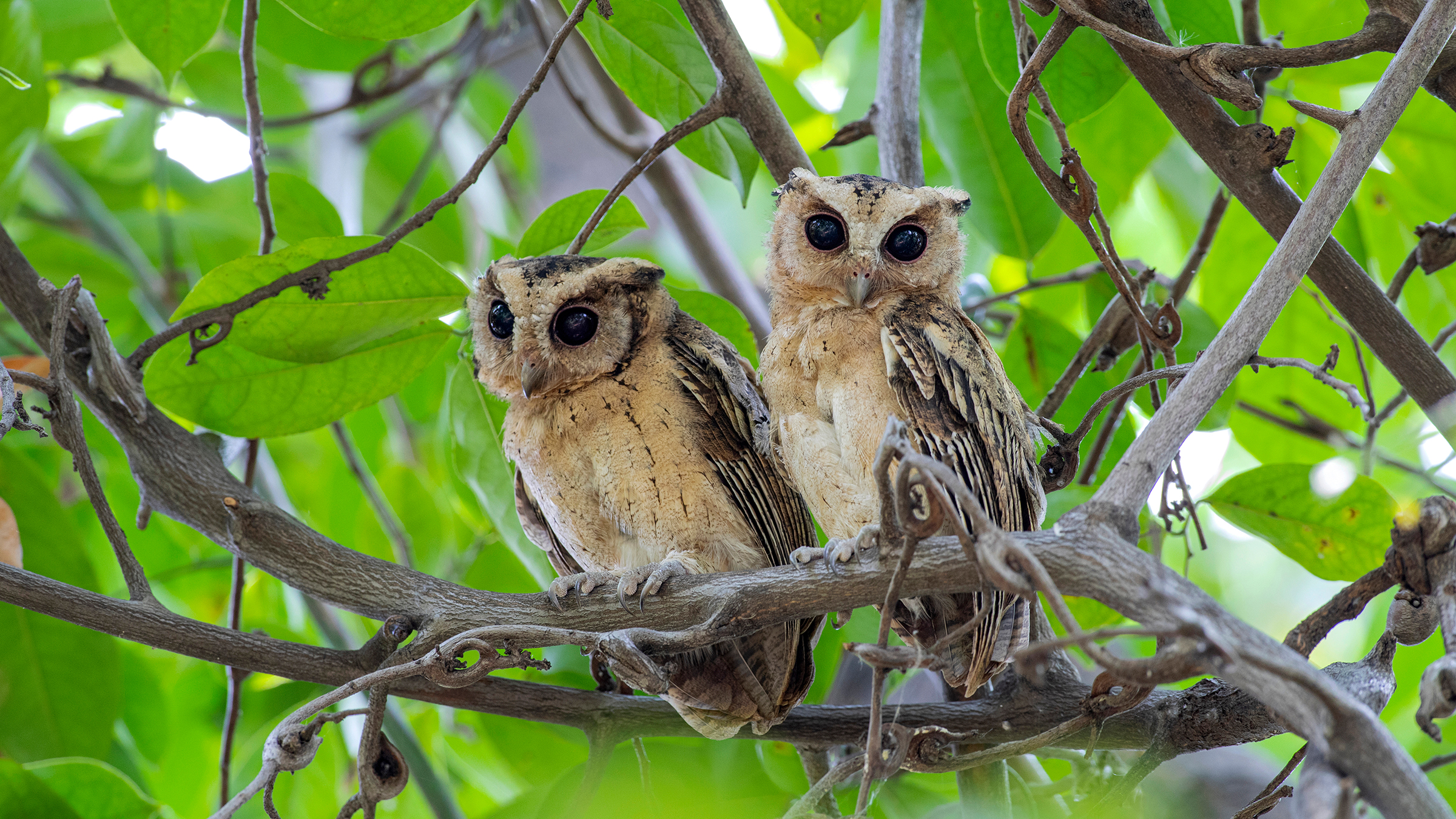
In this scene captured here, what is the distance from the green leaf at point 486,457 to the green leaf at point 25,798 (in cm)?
70

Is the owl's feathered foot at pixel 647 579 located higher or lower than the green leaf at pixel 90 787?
lower

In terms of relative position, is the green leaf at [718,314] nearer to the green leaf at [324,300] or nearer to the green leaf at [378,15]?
the green leaf at [324,300]

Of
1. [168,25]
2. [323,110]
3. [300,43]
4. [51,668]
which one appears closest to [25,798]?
[51,668]

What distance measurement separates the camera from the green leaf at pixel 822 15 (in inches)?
60.1

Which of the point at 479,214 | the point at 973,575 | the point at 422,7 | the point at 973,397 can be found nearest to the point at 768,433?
the point at 973,397

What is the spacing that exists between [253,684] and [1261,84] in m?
2.50

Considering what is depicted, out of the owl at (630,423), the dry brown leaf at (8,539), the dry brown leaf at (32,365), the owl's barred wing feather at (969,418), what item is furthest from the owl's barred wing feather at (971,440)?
the dry brown leaf at (32,365)

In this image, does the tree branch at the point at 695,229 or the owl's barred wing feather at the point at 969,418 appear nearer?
the owl's barred wing feather at the point at 969,418

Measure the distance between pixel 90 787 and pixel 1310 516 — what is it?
1.76m

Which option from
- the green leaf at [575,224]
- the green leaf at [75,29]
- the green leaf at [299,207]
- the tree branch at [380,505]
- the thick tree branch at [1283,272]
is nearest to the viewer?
the thick tree branch at [1283,272]

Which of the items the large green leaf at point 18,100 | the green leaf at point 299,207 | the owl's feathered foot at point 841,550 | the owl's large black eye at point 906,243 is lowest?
the owl's feathered foot at point 841,550

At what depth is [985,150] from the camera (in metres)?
1.78

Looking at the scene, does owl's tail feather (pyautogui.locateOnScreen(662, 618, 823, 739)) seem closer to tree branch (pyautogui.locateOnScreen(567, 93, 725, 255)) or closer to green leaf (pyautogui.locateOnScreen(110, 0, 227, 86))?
tree branch (pyautogui.locateOnScreen(567, 93, 725, 255))

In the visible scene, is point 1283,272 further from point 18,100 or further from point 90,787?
point 18,100
